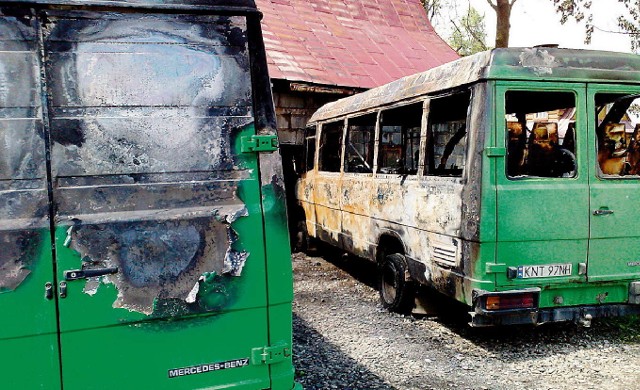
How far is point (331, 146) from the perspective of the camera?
8.72 m

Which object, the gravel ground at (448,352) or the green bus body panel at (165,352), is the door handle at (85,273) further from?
the gravel ground at (448,352)

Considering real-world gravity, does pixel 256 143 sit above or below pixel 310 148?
below

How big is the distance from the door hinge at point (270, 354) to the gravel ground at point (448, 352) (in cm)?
177

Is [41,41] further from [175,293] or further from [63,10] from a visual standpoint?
[175,293]

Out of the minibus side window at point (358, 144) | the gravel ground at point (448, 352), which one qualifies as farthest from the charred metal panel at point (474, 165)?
the minibus side window at point (358, 144)

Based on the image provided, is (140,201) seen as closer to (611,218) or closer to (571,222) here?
(571,222)

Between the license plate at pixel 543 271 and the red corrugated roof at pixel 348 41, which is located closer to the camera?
the license plate at pixel 543 271

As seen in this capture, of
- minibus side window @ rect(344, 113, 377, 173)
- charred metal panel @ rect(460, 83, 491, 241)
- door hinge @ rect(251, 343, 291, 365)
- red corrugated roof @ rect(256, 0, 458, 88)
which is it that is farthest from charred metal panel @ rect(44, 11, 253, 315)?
red corrugated roof @ rect(256, 0, 458, 88)

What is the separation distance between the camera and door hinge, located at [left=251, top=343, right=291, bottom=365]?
269 cm

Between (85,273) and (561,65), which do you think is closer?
(85,273)

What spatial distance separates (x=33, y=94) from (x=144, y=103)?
1.53ft

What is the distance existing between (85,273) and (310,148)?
721 centimetres

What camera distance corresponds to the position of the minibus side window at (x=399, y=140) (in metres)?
6.77

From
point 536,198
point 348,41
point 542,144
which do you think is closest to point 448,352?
point 536,198
